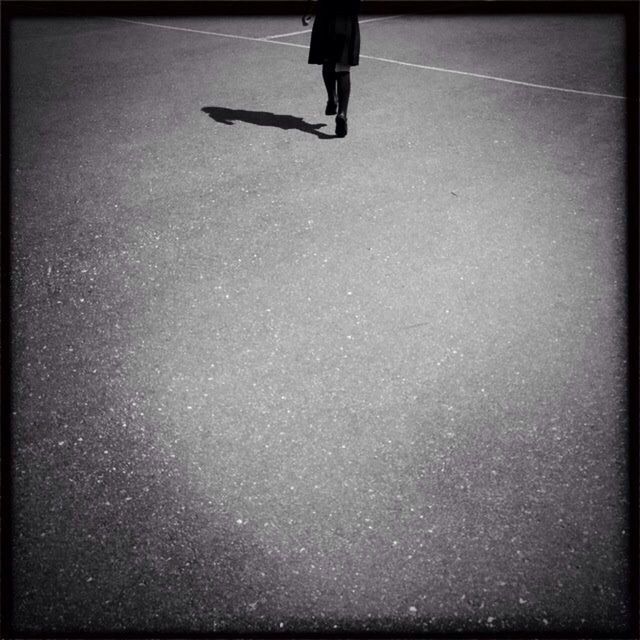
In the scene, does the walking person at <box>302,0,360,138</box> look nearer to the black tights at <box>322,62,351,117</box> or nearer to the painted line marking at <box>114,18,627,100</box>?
the black tights at <box>322,62,351,117</box>

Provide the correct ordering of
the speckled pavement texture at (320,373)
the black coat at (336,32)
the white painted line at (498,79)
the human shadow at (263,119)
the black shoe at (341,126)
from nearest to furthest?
the speckled pavement texture at (320,373) < the black coat at (336,32) < the black shoe at (341,126) < the human shadow at (263,119) < the white painted line at (498,79)

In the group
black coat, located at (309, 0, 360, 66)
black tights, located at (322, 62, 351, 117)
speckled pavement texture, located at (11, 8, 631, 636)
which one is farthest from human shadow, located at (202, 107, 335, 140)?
black coat, located at (309, 0, 360, 66)

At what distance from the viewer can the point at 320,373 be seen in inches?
142

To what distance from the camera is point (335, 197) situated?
5.55 meters

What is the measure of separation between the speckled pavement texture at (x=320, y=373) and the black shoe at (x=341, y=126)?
6.2 inches

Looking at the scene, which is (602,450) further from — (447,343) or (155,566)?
(155,566)

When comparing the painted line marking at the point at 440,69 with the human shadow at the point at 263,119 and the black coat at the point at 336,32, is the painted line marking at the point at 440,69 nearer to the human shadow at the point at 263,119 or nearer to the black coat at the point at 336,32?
the human shadow at the point at 263,119

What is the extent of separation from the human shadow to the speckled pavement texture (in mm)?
77

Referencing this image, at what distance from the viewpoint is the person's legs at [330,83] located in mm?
6356

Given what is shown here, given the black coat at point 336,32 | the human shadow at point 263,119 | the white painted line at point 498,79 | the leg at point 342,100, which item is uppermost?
the black coat at point 336,32

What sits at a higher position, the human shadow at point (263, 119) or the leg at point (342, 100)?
the leg at point (342, 100)

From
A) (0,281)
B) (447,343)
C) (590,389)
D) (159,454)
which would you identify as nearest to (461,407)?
(447,343)

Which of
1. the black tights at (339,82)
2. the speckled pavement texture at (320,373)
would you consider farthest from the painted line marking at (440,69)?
the black tights at (339,82)

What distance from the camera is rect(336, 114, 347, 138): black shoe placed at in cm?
667
